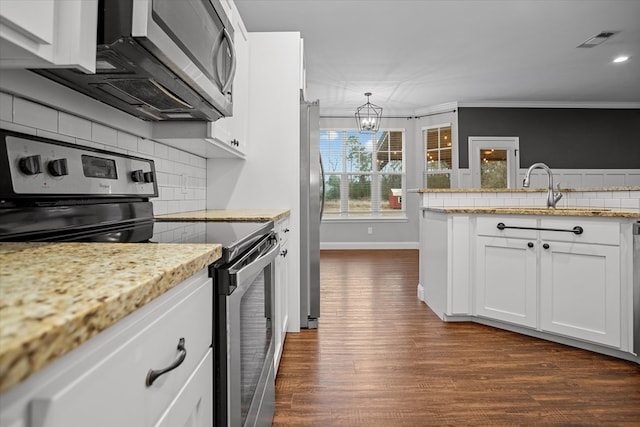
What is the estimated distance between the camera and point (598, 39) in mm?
4121

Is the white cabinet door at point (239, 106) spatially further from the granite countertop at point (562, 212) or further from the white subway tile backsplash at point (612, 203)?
the white subway tile backsplash at point (612, 203)

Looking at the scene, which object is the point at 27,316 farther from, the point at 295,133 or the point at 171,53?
the point at 295,133

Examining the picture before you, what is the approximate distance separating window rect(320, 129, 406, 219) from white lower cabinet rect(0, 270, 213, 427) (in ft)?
21.1

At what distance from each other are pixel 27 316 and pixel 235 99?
206 cm

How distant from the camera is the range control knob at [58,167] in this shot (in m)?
1.07

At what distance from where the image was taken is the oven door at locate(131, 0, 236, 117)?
936mm

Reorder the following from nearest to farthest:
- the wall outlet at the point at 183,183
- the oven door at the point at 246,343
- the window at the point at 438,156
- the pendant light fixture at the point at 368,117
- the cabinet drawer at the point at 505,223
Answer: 1. the oven door at the point at 246,343
2. the wall outlet at the point at 183,183
3. the cabinet drawer at the point at 505,223
4. the pendant light fixture at the point at 368,117
5. the window at the point at 438,156

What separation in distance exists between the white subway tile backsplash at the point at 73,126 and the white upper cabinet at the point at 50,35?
48cm

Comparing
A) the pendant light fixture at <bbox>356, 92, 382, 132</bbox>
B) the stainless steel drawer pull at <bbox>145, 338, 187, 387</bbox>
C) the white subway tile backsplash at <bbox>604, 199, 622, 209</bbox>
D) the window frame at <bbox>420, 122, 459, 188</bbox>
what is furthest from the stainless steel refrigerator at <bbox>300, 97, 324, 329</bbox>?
the window frame at <bbox>420, 122, 459, 188</bbox>

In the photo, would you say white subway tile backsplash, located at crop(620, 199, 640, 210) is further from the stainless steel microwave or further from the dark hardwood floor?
the stainless steel microwave

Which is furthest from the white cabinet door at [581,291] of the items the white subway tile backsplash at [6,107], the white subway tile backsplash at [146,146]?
the white subway tile backsplash at [6,107]

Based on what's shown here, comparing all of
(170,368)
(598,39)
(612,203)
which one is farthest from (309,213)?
(598,39)

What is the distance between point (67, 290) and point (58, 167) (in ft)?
2.73

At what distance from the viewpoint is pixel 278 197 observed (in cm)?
273
